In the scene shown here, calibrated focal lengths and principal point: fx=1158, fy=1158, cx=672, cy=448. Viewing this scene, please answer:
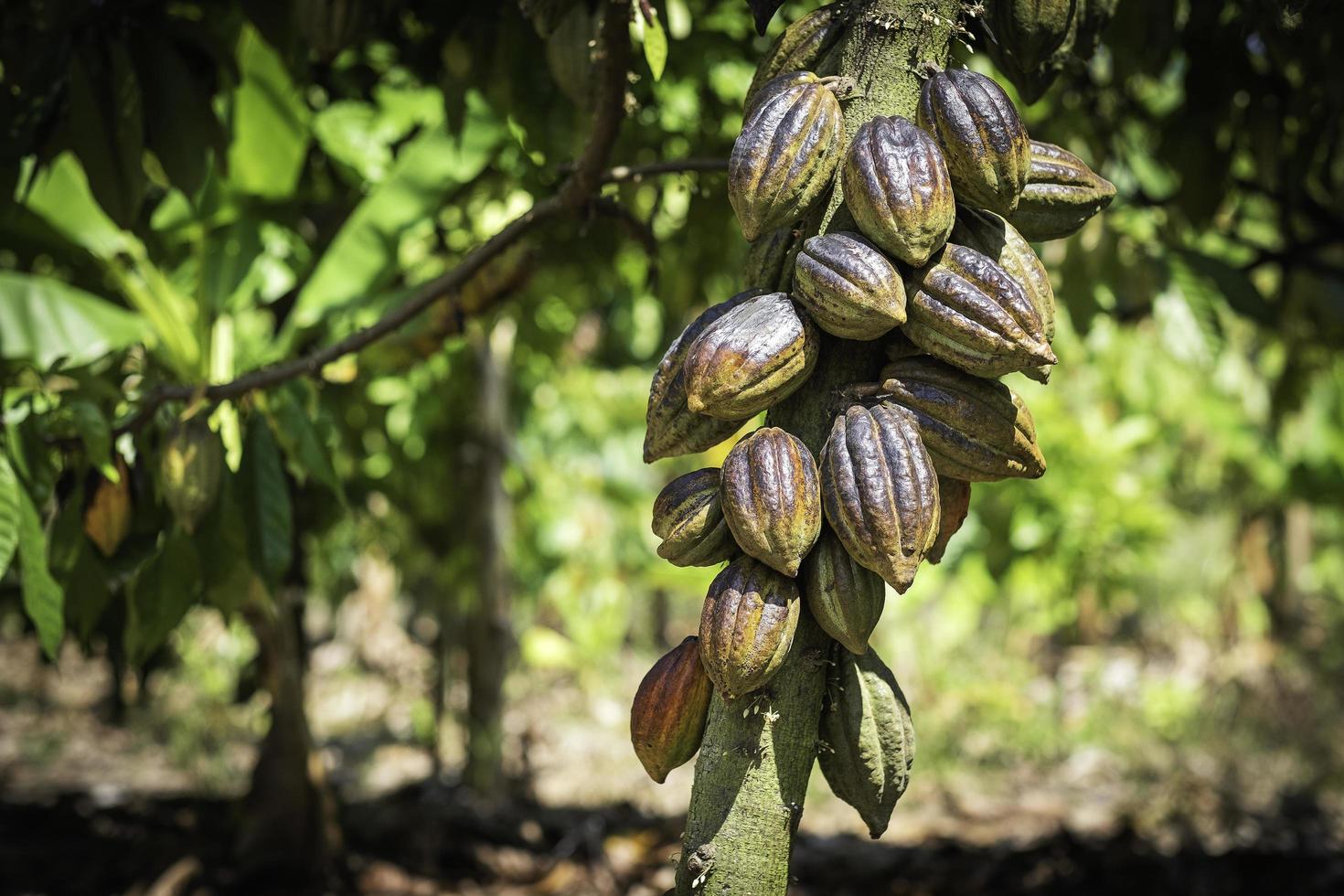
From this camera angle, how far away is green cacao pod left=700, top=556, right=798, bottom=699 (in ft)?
2.58

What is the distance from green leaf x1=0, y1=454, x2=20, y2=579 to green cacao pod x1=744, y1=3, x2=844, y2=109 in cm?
87

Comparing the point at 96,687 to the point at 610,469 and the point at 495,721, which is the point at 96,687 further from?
the point at 495,721

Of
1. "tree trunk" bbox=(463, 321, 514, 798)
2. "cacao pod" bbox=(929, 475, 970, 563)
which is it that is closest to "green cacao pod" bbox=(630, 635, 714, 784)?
"cacao pod" bbox=(929, 475, 970, 563)

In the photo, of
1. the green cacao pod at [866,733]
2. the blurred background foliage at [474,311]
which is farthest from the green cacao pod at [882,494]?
the blurred background foliage at [474,311]

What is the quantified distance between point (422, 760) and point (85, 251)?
3172 mm

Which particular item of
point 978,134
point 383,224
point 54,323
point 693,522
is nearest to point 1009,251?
point 978,134

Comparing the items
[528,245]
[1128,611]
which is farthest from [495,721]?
[1128,611]

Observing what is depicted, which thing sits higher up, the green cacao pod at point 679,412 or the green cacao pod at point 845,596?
the green cacao pod at point 679,412

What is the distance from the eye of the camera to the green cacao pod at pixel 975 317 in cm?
81

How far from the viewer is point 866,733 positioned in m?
0.86

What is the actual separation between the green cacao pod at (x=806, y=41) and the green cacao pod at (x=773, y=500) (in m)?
0.31

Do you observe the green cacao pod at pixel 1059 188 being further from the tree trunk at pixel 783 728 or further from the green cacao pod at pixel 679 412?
the green cacao pod at pixel 679 412

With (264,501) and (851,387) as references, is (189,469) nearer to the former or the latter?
(264,501)

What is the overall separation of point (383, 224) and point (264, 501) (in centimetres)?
87
